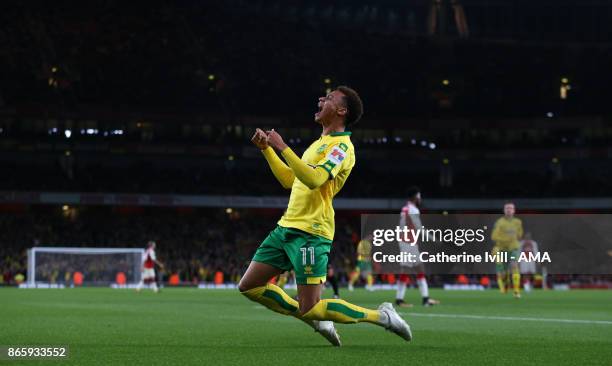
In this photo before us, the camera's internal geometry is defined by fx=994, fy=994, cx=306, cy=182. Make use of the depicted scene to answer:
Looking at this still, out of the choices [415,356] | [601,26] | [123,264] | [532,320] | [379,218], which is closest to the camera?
[415,356]

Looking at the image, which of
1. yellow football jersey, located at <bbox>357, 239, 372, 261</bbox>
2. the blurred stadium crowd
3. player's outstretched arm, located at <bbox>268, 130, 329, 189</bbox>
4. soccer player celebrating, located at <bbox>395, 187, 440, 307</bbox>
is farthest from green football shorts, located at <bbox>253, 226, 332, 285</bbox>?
the blurred stadium crowd

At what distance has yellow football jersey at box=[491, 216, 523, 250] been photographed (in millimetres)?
26078

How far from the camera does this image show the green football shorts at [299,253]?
8242 millimetres

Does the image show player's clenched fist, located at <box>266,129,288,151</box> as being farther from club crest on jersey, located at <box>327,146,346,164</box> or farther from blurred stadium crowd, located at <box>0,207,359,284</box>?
blurred stadium crowd, located at <box>0,207,359,284</box>

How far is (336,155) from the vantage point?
822cm

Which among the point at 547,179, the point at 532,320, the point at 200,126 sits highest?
the point at 200,126

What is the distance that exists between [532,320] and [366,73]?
53.9 metres

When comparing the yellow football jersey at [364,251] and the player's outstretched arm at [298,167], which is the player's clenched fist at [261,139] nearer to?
the player's outstretched arm at [298,167]

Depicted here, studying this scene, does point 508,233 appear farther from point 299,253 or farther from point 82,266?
point 82,266

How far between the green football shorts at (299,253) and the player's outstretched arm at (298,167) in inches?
24.3

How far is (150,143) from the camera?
6344 centimetres

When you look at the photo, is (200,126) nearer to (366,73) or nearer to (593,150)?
(366,73)

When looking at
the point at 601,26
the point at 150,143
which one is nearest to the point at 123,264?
the point at 150,143

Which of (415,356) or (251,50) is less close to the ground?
(251,50)
